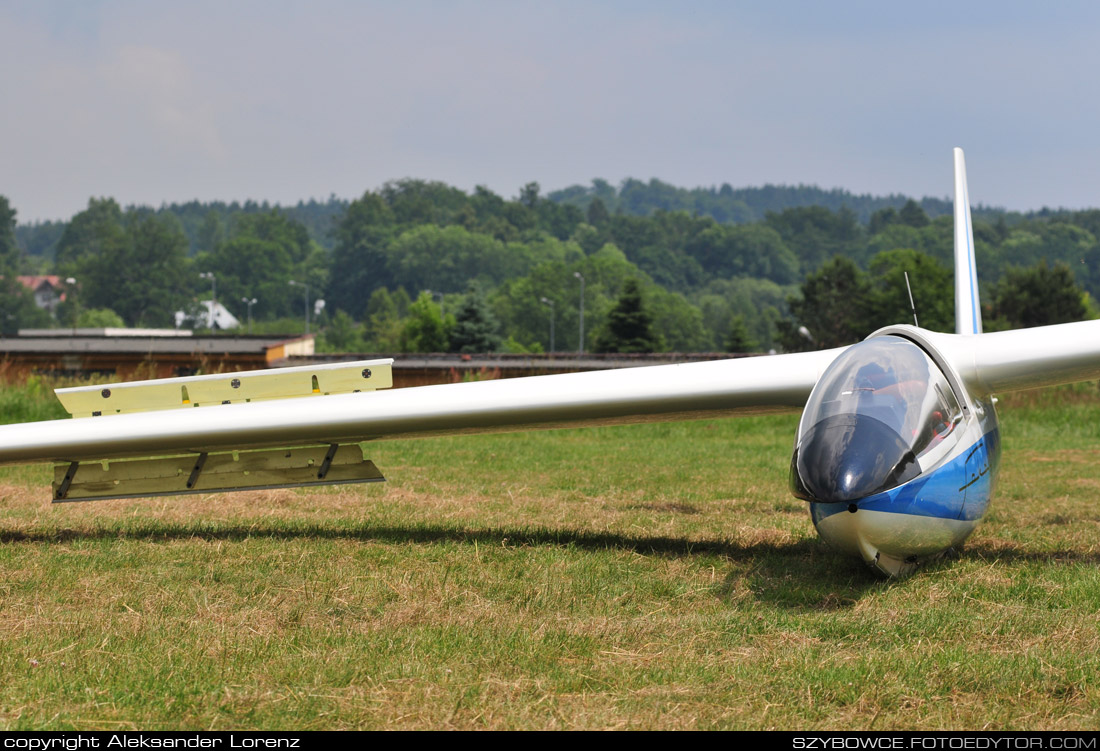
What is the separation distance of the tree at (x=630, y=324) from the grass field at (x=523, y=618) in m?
74.1

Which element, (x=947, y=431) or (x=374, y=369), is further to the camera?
(x=374, y=369)

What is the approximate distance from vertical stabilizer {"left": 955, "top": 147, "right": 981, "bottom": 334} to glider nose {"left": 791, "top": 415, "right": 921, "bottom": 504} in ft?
15.9

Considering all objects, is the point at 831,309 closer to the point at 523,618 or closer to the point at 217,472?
the point at 217,472

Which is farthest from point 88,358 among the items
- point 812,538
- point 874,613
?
point 874,613

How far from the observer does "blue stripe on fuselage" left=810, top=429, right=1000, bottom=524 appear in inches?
286

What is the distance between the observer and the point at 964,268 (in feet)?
42.0

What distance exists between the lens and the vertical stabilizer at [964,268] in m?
12.1

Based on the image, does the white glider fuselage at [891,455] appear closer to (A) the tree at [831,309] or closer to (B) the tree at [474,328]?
(B) the tree at [474,328]

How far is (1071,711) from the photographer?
5.23 metres

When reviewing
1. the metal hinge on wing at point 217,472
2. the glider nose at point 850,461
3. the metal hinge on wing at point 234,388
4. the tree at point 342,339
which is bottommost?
the tree at point 342,339

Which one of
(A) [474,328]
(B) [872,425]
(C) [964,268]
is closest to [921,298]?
(A) [474,328]

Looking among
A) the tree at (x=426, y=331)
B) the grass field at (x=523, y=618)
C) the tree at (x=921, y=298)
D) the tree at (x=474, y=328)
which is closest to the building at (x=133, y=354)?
the grass field at (x=523, y=618)

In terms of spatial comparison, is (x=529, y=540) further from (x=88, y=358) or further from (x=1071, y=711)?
(x=88, y=358)

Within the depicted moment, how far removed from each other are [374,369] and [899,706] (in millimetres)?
6429
